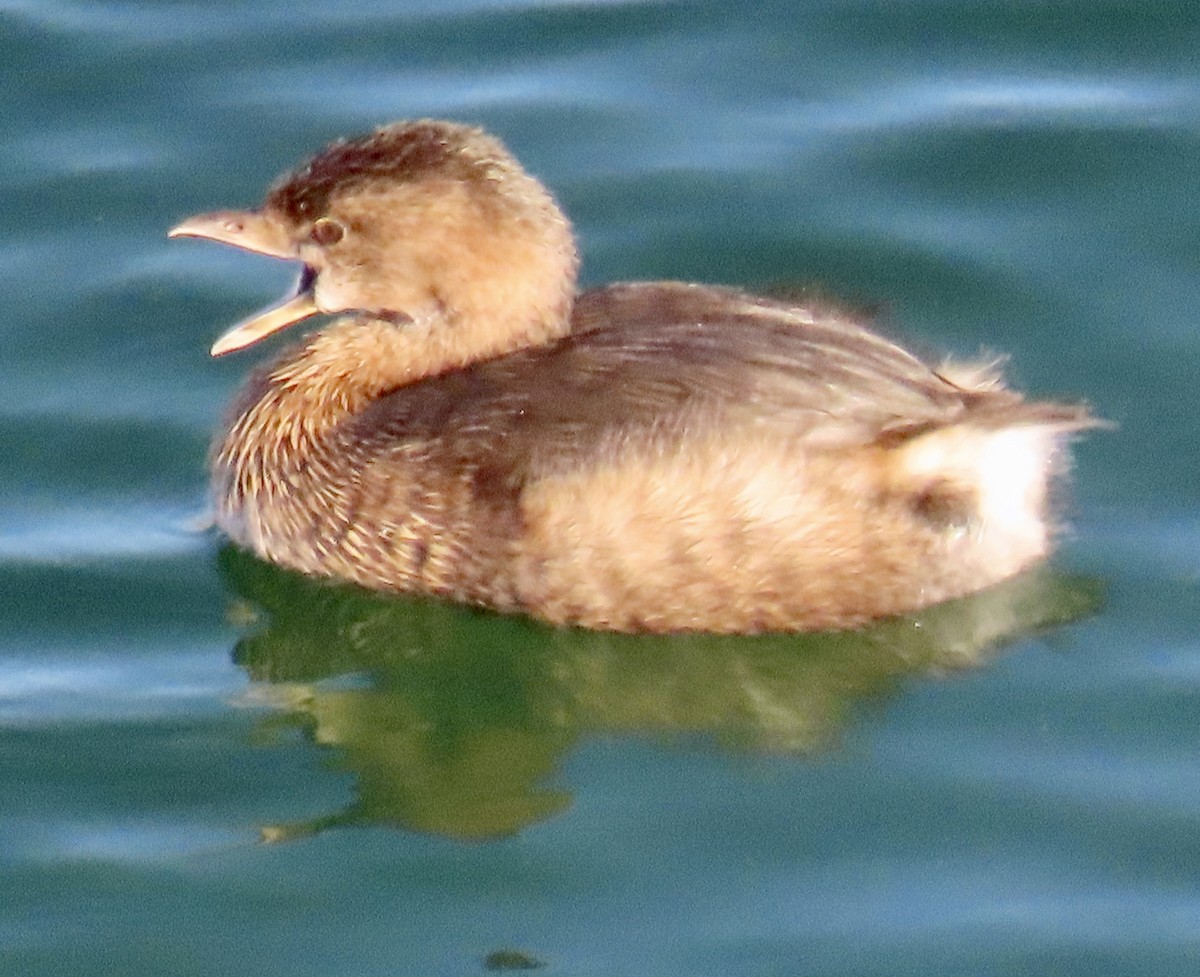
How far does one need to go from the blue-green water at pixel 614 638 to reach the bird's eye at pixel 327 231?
31.9 inches

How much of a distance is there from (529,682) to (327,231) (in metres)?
1.20

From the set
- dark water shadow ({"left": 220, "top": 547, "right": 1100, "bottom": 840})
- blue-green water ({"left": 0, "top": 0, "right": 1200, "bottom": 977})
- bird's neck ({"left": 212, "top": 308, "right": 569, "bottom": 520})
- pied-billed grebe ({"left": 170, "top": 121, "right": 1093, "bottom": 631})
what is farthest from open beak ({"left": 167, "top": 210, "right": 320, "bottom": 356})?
dark water shadow ({"left": 220, "top": 547, "right": 1100, "bottom": 840})

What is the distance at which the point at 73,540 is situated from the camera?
21.3 feet

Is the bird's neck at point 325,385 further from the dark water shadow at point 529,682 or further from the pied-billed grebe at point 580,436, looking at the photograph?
the dark water shadow at point 529,682

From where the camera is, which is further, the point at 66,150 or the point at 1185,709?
the point at 66,150

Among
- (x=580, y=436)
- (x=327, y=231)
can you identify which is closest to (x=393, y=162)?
(x=327, y=231)

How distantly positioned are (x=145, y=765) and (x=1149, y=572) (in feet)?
7.69

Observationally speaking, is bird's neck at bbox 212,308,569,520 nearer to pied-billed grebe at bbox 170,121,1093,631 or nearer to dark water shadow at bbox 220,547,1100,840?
pied-billed grebe at bbox 170,121,1093,631

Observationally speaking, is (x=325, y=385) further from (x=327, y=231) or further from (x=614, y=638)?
(x=614, y=638)

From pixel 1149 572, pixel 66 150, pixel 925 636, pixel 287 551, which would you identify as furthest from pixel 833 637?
pixel 66 150

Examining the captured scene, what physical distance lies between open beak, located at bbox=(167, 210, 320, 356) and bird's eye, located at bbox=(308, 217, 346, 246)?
0.28 feet

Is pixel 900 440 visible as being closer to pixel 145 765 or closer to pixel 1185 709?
pixel 1185 709

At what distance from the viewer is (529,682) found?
6.05 m

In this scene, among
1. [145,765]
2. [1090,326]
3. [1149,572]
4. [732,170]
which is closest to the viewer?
[145,765]
